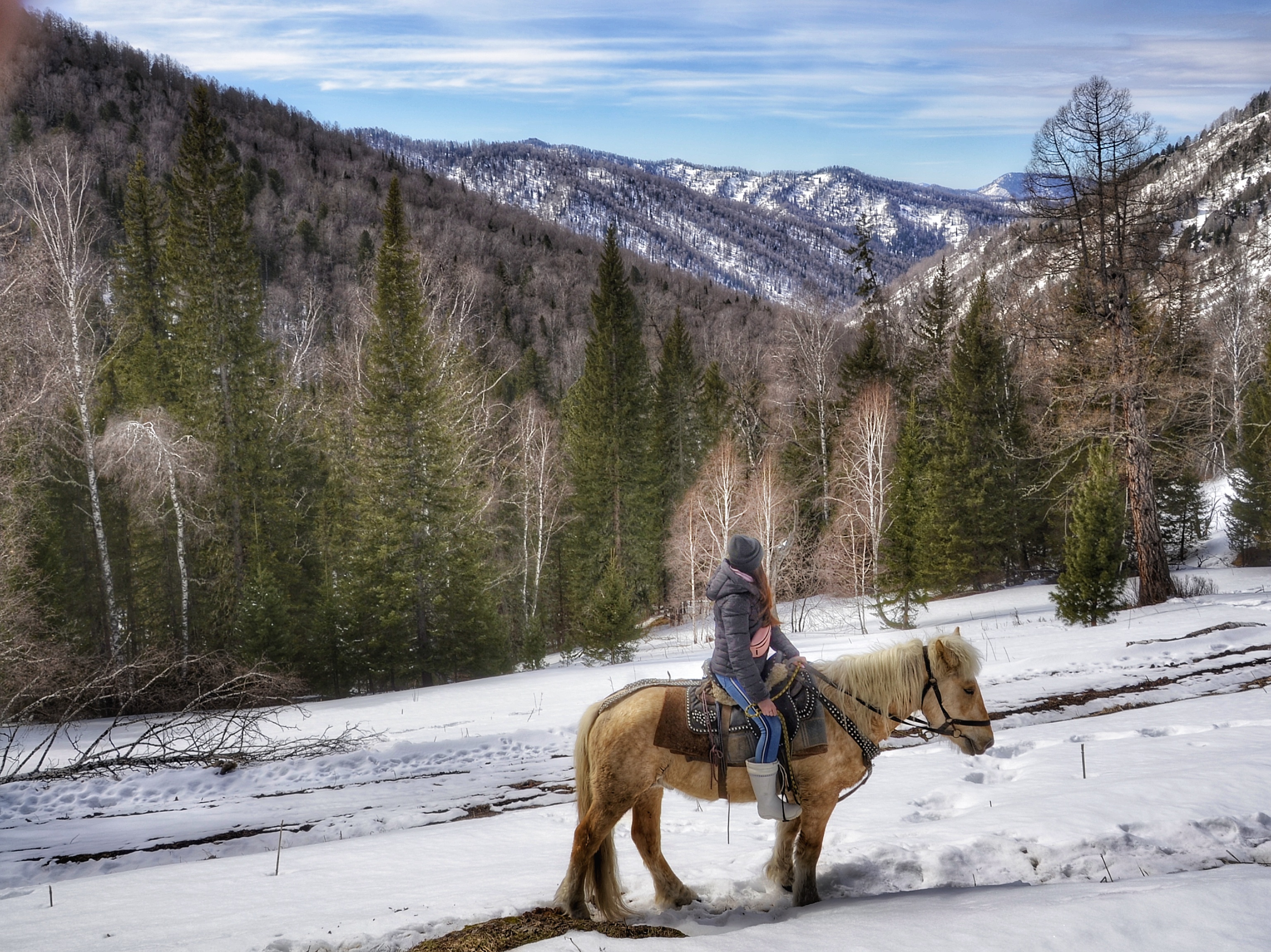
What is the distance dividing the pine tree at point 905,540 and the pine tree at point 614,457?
16945 millimetres

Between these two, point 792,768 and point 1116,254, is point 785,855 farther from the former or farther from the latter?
point 1116,254

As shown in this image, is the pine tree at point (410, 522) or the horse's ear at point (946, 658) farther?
the pine tree at point (410, 522)

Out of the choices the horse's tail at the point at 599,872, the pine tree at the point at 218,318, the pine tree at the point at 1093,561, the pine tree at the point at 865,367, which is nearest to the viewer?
the horse's tail at the point at 599,872

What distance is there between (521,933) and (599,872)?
69 cm

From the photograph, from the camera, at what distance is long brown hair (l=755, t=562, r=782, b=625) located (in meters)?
4.95

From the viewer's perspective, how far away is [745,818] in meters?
6.79

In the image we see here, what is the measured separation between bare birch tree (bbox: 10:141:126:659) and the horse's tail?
17.7 metres

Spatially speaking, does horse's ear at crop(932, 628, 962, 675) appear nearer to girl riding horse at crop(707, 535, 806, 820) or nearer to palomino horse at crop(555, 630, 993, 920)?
palomino horse at crop(555, 630, 993, 920)

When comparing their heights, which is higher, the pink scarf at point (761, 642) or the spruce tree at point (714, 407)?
the spruce tree at point (714, 407)

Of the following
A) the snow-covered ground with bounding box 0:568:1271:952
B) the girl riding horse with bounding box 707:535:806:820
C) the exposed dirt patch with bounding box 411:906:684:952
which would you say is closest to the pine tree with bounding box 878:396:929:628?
the snow-covered ground with bounding box 0:568:1271:952

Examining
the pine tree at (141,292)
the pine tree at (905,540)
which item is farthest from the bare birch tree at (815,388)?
the pine tree at (141,292)

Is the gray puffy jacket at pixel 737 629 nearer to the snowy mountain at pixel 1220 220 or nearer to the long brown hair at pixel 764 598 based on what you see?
the long brown hair at pixel 764 598

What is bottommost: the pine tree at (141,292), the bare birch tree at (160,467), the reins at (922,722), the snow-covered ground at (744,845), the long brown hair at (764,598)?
the snow-covered ground at (744,845)

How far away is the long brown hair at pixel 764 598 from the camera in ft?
16.2
